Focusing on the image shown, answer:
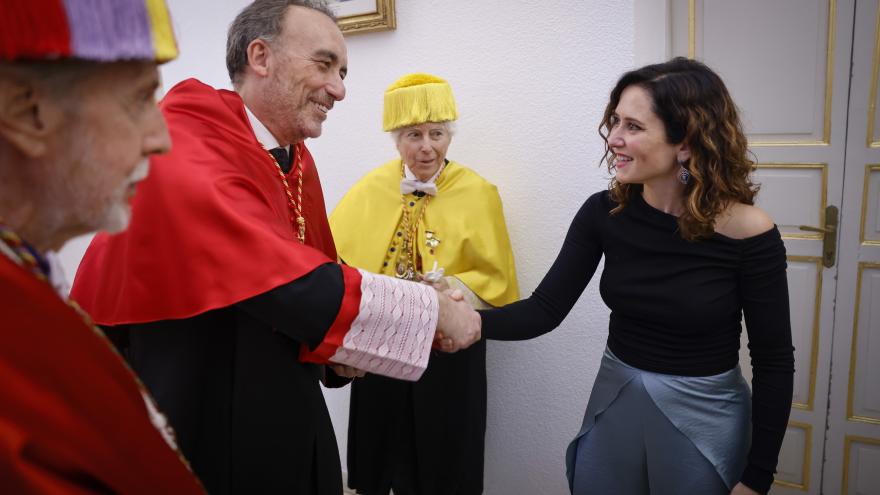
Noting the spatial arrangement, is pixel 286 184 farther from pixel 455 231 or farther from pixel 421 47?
pixel 421 47

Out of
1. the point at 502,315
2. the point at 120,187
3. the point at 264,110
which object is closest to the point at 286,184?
the point at 264,110

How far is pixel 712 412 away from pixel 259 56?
1509 mm

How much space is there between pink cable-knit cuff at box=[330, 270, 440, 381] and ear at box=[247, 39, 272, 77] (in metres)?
0.65

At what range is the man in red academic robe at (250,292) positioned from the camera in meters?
1.28

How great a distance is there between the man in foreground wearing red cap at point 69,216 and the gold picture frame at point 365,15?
2.40 m

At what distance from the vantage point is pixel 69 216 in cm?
71

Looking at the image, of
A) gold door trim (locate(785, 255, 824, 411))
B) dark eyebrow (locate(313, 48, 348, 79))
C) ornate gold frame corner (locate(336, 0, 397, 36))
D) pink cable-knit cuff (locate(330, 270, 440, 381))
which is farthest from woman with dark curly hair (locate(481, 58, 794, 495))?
ornate gold frame corner (locate(336, 0, 397, 36))

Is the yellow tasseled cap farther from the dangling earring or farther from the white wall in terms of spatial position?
the dangling earring

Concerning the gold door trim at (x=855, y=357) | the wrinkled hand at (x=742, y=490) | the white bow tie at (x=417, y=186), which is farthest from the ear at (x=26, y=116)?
the gold door trim at (x=855, y=357)

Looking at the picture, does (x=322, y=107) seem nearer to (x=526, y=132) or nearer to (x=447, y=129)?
(x=447, y=129)

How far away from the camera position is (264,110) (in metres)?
1.63

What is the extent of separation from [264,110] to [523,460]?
2.21 meters

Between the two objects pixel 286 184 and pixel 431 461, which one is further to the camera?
pixel 431 461

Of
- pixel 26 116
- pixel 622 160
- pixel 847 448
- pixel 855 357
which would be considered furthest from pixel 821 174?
pixel 26 116
